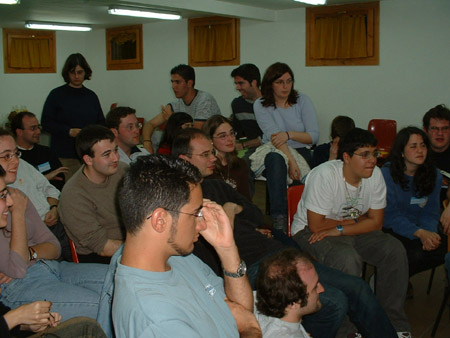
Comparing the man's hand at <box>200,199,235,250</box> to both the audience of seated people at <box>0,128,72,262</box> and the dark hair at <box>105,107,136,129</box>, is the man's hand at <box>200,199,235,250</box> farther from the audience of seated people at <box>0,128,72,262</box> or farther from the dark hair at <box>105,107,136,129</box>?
the dark hair at <box>105,107,136,129</box>

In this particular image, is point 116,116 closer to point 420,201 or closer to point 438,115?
point 420,201

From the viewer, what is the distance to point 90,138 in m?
2.95

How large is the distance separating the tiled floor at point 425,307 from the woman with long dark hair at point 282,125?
1.22 m

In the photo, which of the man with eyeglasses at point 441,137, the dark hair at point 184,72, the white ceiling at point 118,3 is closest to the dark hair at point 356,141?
the man with eyeglasses at point 441,137

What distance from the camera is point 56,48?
10.9m

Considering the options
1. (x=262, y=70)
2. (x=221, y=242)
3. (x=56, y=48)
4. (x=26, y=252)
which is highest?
(x=56, y=48)

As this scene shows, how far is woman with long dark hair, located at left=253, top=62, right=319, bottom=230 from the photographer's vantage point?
4160 millimetres

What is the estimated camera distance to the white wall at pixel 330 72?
639 cm

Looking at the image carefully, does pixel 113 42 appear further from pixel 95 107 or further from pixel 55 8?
pixel 95 107

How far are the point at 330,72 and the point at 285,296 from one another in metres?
5.90

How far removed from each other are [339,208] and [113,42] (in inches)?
345

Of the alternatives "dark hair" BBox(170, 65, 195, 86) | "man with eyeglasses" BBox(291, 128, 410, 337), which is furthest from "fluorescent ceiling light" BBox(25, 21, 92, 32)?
"man with eyeglasses" BBox(291, 128, 410, 337)

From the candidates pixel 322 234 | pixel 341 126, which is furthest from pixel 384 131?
pixel 322 234

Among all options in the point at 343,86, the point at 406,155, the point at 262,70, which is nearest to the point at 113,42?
the point at 262,70
